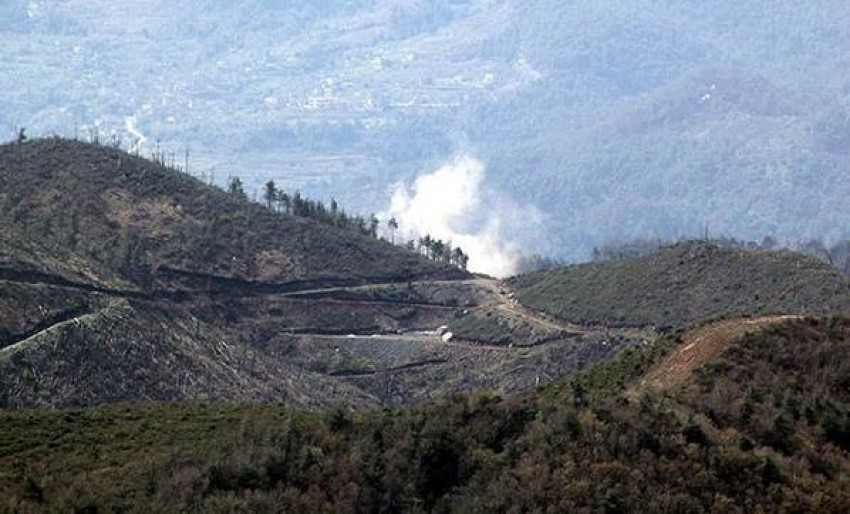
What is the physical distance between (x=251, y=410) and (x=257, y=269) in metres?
84.4

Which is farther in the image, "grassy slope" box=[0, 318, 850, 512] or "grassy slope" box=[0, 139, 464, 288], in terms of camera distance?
"grassy slope" box=[0, 139, 464, 288]

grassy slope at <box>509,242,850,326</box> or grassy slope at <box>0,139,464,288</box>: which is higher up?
grassy slope at <box>0,139,464,288</box>

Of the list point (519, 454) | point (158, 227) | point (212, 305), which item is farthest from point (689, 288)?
point (519, 454)

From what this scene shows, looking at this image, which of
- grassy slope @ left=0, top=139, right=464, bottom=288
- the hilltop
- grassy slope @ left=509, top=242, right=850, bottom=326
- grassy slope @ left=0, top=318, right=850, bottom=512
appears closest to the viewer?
grassy slope @ left=0, top=318, right=850, bottom=512

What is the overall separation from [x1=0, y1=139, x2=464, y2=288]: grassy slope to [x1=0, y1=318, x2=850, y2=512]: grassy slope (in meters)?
72.2

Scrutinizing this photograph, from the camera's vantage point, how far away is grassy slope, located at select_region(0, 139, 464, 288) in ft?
423

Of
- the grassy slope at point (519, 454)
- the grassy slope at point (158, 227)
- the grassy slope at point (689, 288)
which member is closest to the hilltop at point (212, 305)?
the grassy slope at point (158, 227)

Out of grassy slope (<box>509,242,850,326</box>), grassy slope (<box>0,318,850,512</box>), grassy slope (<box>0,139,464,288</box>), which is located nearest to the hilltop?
grassy slope (<box>0,139,464,288</box>)

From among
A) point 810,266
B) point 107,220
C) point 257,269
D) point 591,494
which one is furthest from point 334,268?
point 591,494

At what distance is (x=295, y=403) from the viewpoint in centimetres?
10262

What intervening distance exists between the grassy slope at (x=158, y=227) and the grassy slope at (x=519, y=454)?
72.2 meters

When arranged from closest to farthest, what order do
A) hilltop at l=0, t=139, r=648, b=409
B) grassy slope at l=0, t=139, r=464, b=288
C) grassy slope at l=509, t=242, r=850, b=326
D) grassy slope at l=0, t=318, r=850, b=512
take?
grassy slope at l=0, t=318, r=850, b=512
hilltop at l=0, t=139, r=648, b=409
grassy slope at l=509, t=242, r=850, b=326
grassy slope at l=0, t=139, r=464, b=288

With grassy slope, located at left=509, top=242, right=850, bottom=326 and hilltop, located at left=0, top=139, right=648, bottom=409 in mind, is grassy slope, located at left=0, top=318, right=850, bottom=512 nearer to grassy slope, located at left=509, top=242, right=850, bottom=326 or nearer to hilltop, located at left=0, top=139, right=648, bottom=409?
hilltop, located at left=0, top=139, right=648, bottom=409

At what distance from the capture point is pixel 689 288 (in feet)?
415
